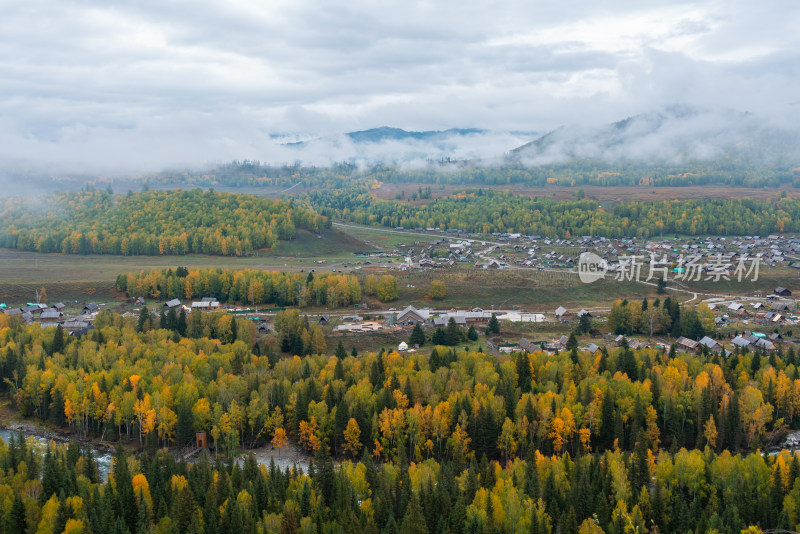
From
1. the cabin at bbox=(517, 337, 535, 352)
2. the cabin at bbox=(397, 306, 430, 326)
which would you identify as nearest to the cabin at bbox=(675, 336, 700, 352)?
the cabin at bbox=(517, 337, 535, 352)

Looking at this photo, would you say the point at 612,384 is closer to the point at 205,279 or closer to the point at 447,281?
the point at 447,281

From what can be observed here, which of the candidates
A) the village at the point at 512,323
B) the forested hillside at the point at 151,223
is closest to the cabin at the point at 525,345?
the village at the point at 512,323

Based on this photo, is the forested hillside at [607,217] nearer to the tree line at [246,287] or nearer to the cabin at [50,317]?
the tree line at [246,287]

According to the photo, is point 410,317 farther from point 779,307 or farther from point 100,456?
point 779,307

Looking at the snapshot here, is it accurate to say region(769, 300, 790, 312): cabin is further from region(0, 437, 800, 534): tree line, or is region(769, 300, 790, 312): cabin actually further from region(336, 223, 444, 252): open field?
region(336, 223, 444, 252): open field

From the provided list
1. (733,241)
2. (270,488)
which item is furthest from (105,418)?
(733,241)

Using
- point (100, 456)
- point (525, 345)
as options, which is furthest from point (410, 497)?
point (525, 345)
